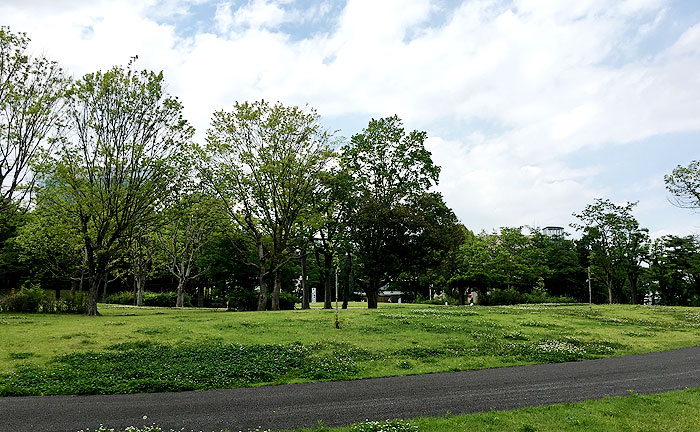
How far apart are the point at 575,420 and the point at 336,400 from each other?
573 cm

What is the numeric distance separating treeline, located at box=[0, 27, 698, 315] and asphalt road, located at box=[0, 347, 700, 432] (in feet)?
46.6

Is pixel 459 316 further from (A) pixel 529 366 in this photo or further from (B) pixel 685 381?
(B) pixel 685 381

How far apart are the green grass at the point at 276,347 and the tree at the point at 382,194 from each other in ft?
52.3

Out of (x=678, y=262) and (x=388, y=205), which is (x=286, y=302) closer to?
(x=388, y=205)

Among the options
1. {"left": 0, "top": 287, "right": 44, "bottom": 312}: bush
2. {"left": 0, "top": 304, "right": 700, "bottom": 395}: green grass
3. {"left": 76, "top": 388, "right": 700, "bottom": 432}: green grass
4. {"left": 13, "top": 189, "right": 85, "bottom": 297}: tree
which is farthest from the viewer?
{"left": 13, "top": 189, "right": 85, "bottom": 297}: tree

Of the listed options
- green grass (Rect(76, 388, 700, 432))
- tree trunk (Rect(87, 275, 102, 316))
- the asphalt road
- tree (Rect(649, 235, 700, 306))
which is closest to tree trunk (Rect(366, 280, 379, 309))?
tree trunk (Rect(87, 275, 102, 316))

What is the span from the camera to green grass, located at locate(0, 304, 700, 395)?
15219 mm

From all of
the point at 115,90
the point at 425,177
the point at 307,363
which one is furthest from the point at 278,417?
the point at 425,177

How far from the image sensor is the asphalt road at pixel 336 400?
1066cm

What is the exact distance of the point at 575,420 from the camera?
10180mm

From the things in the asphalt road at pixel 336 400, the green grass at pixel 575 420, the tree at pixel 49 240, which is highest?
the tree at pixel 49 240

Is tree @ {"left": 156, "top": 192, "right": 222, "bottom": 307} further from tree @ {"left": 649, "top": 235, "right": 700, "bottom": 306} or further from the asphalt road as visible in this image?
tree @ {"left": 649, "top": 235, "right": 700, "bottom": 306}

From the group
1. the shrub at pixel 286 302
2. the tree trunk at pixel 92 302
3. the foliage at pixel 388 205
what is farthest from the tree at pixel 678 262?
the tree trunk at pixel 92 302

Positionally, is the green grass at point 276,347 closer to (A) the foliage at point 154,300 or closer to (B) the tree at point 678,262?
(A) the foliage at point 154,300
